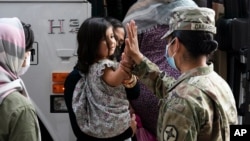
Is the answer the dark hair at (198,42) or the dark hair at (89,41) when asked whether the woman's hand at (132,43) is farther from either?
the dark hair at (198,42)

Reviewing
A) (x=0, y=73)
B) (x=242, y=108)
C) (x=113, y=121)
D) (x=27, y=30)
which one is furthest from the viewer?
(x=242, y=108)

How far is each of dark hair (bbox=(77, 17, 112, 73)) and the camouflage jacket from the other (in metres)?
0.77

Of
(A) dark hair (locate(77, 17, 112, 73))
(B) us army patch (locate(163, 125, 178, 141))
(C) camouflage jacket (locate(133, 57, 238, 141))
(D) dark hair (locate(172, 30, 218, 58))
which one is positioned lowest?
(B) us army patch (locate(163, 125, 178, 141))

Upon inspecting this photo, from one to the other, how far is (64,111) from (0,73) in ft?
5.77

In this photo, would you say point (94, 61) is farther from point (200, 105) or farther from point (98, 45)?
point (200, 105)

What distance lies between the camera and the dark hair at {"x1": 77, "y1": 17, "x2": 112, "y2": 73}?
2.98m

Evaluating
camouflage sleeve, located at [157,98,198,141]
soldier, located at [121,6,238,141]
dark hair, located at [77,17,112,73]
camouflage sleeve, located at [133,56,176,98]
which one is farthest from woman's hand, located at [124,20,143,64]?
camouflage sleeve, located at [157,98,198,141]

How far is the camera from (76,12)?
12.5ft

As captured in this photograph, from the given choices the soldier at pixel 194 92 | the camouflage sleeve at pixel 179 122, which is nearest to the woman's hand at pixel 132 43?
the soldier at pixel 194 92

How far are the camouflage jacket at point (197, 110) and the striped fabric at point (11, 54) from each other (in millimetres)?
638

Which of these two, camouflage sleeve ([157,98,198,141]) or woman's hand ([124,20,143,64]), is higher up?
woman's hand ([124,20,143,64])

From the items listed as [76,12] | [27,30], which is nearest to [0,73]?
[27,30]

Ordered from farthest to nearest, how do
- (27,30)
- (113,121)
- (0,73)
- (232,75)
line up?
(232,75) → (113,121) → (27,30) → (0,73)

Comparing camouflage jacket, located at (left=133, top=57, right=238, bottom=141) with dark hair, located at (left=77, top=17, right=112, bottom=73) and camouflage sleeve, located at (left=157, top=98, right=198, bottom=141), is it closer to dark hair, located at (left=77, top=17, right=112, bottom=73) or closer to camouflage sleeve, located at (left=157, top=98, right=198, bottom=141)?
camouflage sleeve, located at (left=157, top=98, right=198, bottom=141)
